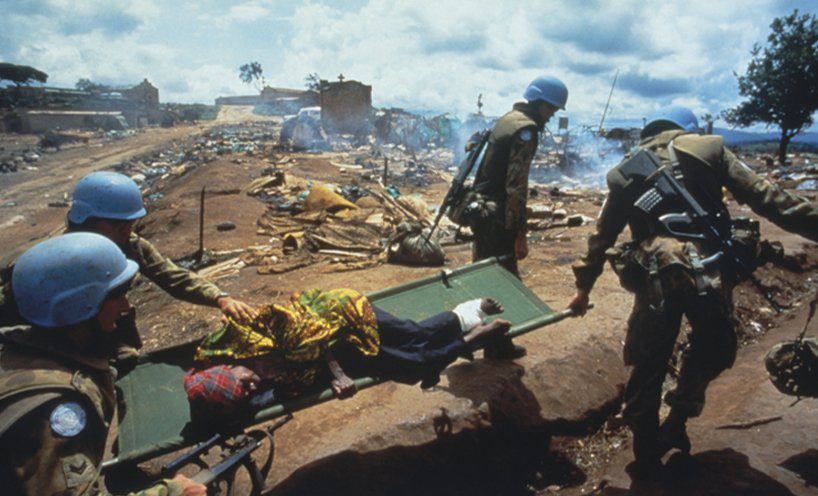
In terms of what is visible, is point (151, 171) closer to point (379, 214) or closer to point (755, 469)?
point (379, 214)

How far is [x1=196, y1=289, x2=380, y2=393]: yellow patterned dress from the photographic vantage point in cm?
228

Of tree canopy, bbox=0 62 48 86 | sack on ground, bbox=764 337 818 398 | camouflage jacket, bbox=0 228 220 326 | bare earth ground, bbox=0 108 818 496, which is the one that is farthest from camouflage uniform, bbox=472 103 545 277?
tree canopy, bbox=0 62 48 86

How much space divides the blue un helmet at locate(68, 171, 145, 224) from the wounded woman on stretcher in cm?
88

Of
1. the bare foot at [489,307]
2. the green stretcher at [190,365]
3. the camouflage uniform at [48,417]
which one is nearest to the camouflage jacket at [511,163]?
the green stretcher at [190,365]

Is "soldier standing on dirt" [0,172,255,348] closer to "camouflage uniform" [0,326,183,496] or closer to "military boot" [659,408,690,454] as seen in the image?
"camouflage uniform" [0,326,183,496]

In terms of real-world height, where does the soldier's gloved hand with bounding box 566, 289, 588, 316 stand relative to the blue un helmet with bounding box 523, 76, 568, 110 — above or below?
below

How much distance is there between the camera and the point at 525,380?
3236 millimetres

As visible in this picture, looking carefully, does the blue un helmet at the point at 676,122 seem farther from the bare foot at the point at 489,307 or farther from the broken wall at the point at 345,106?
the broken wall at the point at 345,106

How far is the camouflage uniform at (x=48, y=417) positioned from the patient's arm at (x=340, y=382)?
83 centimetres

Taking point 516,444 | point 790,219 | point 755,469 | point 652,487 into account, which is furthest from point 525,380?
point 790,219

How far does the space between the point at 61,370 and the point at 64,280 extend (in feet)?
0.97

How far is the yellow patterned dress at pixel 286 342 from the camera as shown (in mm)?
2279

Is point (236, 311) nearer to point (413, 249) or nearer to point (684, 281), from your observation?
point (684, 281)

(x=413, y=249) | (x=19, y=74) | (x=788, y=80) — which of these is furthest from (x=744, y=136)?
(x=19, y=74)
